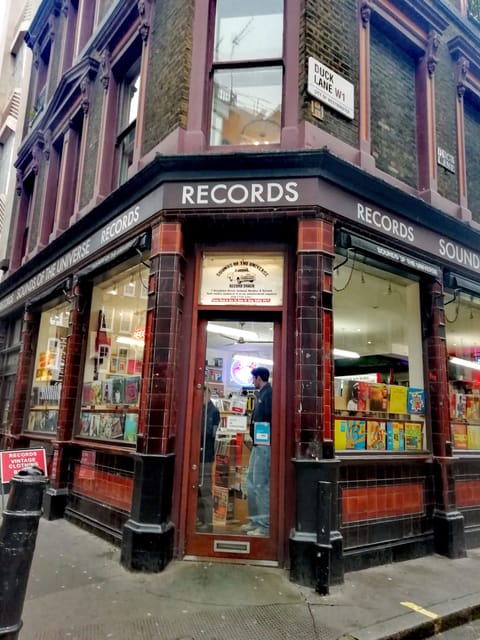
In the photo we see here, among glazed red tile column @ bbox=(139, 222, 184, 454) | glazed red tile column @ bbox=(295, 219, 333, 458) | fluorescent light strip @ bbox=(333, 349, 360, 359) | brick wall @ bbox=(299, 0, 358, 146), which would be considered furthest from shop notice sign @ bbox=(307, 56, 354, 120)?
fluorescent light strip @ bbox=(333, 349, 360, 359)

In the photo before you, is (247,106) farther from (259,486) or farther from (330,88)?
(259,486)

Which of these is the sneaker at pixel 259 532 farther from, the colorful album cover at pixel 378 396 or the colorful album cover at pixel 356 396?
the colorful album cover at pixel 378 396

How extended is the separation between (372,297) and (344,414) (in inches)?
88.6

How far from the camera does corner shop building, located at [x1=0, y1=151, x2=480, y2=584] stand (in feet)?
17.3

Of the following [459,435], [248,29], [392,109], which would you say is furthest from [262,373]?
[248,29]

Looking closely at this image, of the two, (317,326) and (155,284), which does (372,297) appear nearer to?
(317,326)

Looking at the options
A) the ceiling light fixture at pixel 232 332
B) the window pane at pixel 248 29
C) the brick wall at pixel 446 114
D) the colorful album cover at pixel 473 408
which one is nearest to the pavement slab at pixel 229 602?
the ceiling light fixture at pixel 232 332

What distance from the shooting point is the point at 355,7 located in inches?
275

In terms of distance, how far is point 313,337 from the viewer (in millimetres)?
5328

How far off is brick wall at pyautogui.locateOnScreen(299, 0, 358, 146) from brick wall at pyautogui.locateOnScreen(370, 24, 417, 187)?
0.61 metres

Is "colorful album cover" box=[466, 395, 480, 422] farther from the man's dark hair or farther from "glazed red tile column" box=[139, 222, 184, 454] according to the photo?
"glazed red tile column" box=[139, 222, 184, 454]

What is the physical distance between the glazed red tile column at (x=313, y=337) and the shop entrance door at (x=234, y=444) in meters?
0.53

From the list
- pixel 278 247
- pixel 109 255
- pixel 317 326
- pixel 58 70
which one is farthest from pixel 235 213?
pixel 58 70

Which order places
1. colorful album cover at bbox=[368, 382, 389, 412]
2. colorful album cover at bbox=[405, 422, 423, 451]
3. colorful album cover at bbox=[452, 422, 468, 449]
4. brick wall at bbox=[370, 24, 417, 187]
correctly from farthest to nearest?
1. colorful album cover at bbox=[452, 422, 468, 449]
2. brick wall at bbox=[370, 24, 417, 187]
3. colorful album cover at bbox=[405, 422, 423, 451]
4. colorful album cover at bbox=[368, 382, 389, 412]
